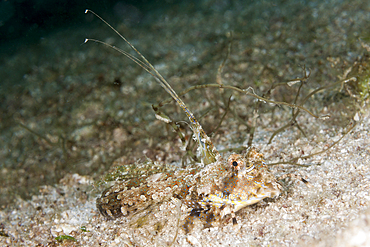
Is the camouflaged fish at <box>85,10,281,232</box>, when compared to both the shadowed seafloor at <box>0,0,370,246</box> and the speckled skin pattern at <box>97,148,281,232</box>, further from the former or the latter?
the shadowed seafloor at <box>0,0,370,246</box>

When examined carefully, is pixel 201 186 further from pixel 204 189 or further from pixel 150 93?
pixel 150 93

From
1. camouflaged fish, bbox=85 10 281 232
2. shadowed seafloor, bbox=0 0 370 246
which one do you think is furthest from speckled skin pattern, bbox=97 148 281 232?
shadowed seafloor, bbox=0 0 370 246

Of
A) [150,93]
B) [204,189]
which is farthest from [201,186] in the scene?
[150,93]

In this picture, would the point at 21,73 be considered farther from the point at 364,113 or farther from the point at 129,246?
the point at 364,113

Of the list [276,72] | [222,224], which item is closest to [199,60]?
[276,72]

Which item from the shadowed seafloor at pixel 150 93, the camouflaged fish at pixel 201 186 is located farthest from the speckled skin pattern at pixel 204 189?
the shadowed seafloor at pixel 150 93

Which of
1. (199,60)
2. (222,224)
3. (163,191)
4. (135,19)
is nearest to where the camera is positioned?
(222,224)

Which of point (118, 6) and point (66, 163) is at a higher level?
point (118, 6)

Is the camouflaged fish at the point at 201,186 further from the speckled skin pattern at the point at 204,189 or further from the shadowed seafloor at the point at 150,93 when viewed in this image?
the shadowed seafloor at the point at 150,93

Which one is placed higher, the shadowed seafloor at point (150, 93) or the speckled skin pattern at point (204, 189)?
the shadowed seafloor at point (150, 93)
